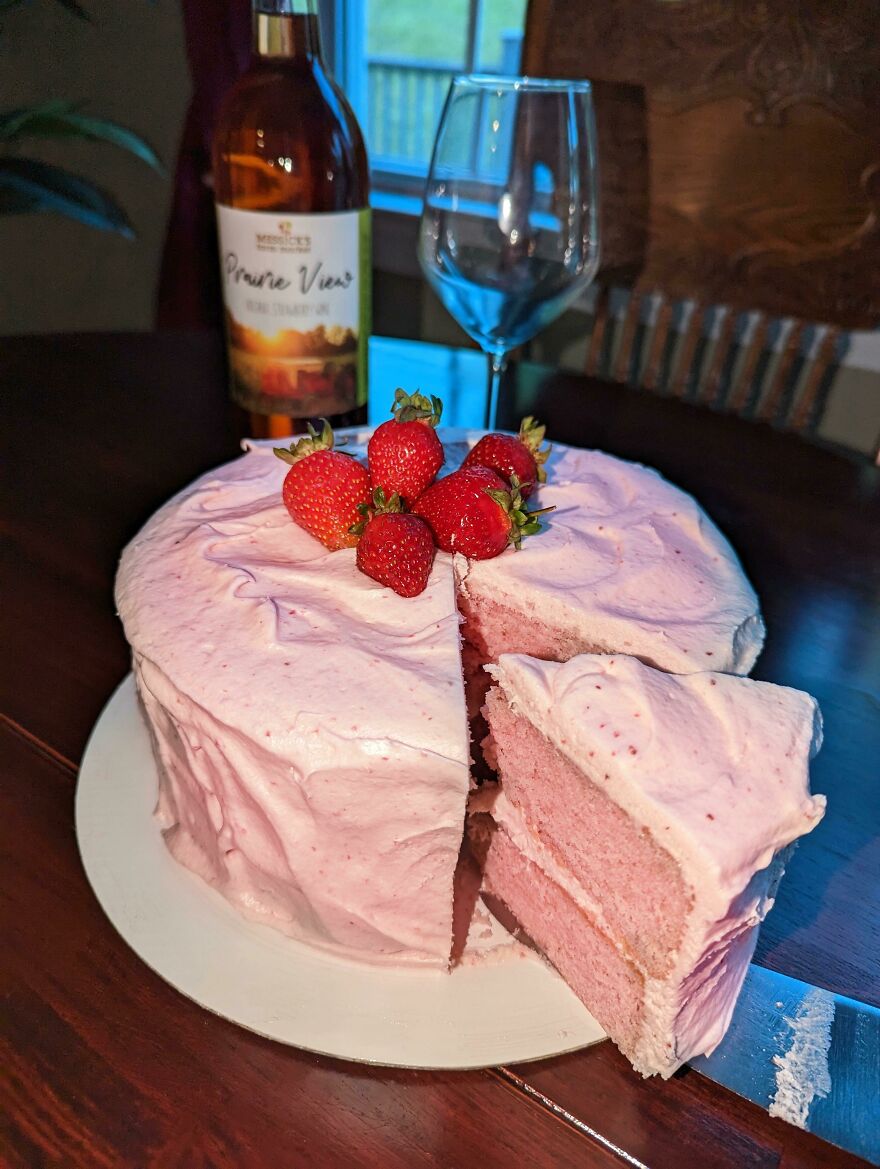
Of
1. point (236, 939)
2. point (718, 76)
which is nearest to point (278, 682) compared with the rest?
point (236, 939)

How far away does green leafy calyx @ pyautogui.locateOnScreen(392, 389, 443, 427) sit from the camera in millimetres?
1214

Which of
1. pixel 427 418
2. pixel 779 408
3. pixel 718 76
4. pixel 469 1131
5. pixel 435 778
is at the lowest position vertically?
pixel 779 408

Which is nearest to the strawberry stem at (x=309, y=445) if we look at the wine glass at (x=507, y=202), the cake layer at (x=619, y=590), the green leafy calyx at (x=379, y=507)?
the green leafy calyx at (x=379, y=507)

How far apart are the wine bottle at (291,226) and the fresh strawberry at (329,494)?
0.41 metres

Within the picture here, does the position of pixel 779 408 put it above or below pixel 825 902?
below

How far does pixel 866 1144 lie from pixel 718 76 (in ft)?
9.27

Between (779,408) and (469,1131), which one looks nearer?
(469,1131)

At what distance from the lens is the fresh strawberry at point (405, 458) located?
115cm

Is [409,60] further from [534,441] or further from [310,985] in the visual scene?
[310,985]

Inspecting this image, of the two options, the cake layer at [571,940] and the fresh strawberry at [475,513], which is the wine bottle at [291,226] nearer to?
the fresh strawberry at [475,513]

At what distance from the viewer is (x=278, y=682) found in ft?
3.23

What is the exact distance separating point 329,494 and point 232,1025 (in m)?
0.64

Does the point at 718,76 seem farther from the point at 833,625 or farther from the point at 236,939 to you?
the point at 236,939

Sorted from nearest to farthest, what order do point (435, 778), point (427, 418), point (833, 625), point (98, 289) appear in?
point (435, 778)
point (427, 418)
point (833, 625)
point (98, 289)
